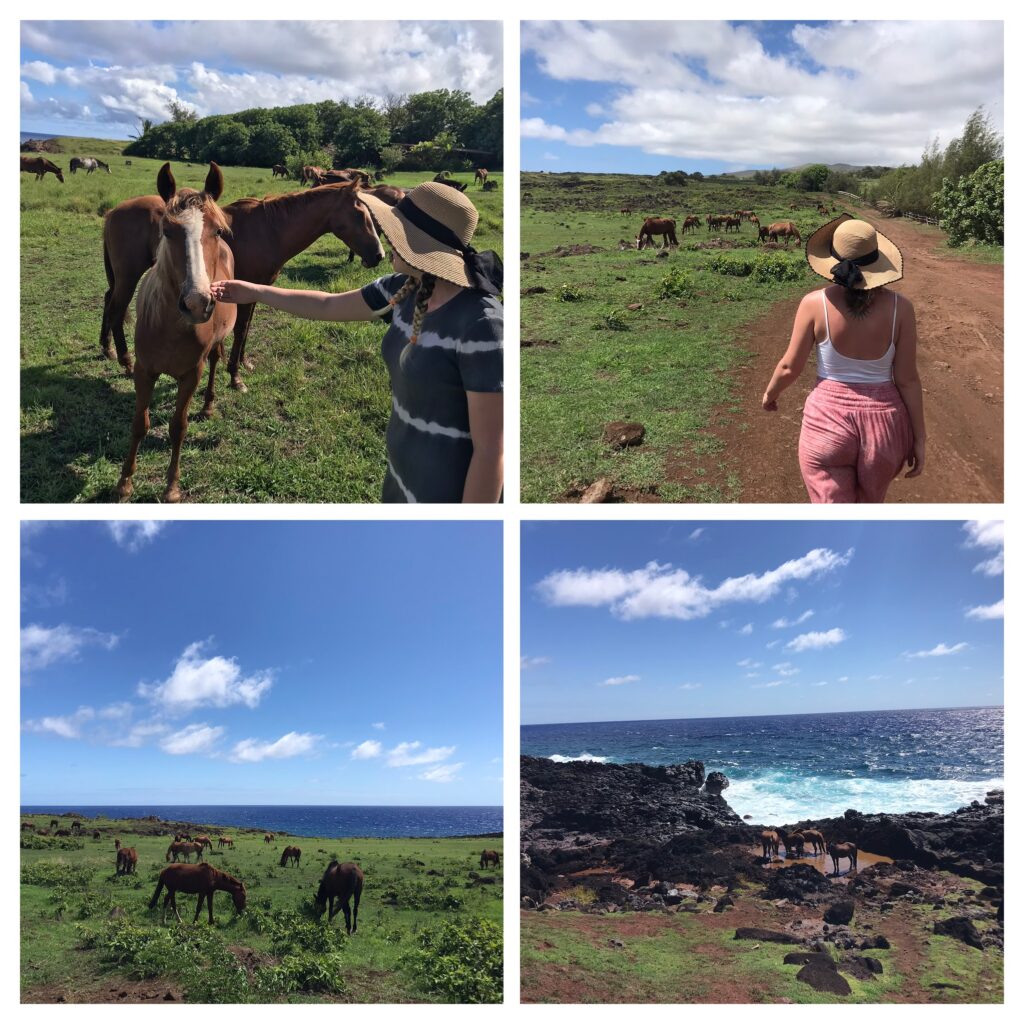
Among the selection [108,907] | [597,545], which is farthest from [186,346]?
[108,907]

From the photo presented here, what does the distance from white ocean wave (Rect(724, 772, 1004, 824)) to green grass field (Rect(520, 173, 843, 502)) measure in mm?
2039

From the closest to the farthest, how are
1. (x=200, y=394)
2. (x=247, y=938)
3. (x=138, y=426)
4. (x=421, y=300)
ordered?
(x=421, y=300) → (x=138, y=426) → (x=247, y=938) → (x=200, y=394)

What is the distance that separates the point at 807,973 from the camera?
3.59 meters

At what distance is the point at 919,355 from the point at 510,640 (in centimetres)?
542

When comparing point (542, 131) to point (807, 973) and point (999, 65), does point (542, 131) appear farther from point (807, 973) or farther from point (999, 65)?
point (807, 973)

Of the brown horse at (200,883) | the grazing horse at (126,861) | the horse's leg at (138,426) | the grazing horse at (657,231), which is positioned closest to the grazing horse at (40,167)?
the horse's leg at (138,426)

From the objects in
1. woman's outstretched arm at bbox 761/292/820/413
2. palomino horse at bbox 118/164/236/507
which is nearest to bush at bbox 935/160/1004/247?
woman's outstretched arm at bbox 761/292/820/413

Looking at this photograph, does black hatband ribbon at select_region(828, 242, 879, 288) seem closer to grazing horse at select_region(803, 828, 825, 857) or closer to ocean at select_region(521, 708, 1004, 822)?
ocean at select_region(521, 708, 1004, 822)

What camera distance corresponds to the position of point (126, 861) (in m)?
4.00

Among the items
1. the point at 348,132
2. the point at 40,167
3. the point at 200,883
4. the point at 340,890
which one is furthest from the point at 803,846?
the point at 40,167

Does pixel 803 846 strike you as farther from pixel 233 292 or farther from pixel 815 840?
pixel 233 292

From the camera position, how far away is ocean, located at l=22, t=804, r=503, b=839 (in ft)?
12.5

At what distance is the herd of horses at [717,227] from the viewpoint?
19.6ft

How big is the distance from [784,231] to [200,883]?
239 inches
